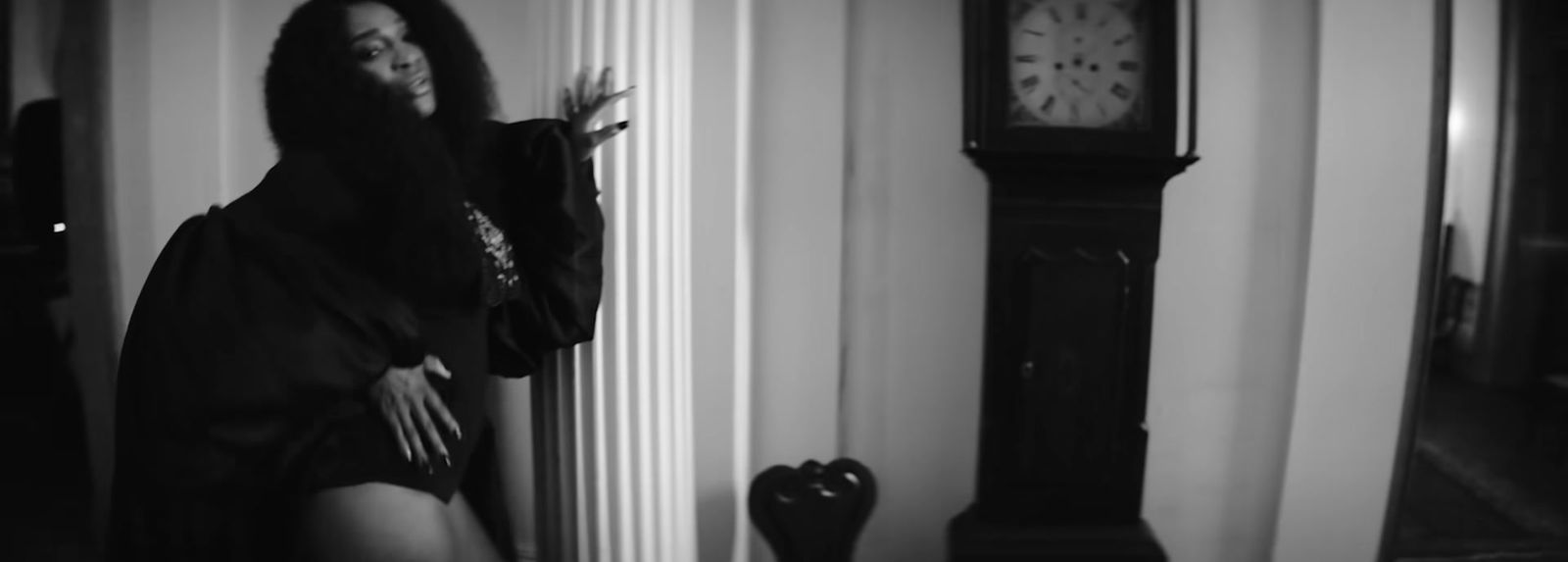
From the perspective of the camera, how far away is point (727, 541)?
1270 mm

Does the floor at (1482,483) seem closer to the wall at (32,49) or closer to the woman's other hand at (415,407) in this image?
the woman's other hand at (415,407)

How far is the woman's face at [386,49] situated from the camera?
2.36 feet

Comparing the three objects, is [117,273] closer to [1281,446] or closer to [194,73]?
[194,73]

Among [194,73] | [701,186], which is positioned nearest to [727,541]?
[701,186]

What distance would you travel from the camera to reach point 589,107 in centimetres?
85

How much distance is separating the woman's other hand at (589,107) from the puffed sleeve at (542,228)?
0.02 meters

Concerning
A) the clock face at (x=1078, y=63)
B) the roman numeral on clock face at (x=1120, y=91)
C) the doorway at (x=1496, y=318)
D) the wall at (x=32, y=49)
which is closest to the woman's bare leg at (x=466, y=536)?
the wall at (x=32, y=49)

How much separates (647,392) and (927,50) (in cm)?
86

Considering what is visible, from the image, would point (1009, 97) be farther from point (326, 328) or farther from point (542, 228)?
point (326, 328)

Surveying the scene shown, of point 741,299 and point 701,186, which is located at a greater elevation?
point 701,186

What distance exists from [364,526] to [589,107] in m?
0.55

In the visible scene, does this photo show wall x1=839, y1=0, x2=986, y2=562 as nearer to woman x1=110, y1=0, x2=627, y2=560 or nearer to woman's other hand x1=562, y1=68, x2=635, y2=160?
woman's other hand x1=562, y1=68, x2=635, y2=160

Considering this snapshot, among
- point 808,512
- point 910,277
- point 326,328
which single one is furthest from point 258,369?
point 910,277

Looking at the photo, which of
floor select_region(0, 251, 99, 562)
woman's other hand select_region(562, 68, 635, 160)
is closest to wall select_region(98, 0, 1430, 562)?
woman's other hand select_region(562, 68, 635, 160)
